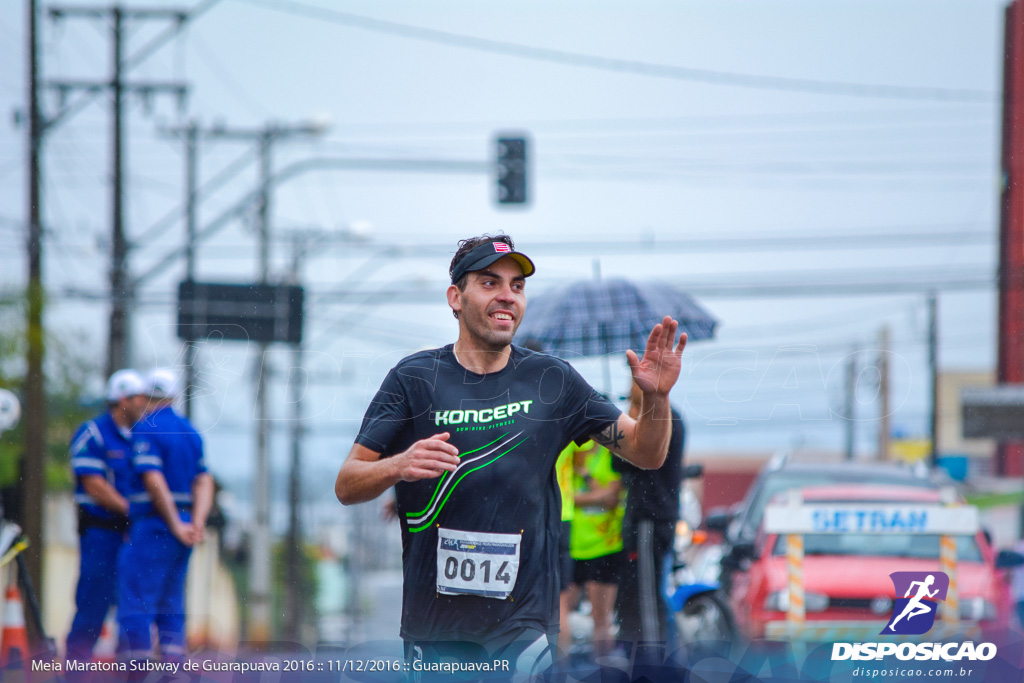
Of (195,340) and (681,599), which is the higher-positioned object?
(195,340)

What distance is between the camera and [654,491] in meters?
5.46

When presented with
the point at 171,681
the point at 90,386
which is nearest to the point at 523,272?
the point at 171,681

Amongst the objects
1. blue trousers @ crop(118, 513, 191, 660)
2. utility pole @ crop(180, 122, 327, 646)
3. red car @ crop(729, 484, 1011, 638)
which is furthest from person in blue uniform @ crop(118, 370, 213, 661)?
utility pole @ crop(180, 122, 327, 646)

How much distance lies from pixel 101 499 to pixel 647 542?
2.60 meters

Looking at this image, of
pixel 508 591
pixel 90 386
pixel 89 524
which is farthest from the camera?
pixel 90 386

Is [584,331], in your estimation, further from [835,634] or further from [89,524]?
[89,524]

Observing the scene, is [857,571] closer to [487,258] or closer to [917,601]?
[917,601]

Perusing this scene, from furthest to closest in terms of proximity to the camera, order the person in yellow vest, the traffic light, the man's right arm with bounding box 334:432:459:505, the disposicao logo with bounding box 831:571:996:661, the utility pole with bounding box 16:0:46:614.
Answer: the utility pole with bounding box 16:0:46:614 < the traffic light < the person in yellow vest < the disposicao logo with bounding box 831:571:996:661 < the man's right arm with bounding box 334:432:459:505

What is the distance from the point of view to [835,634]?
459 cm

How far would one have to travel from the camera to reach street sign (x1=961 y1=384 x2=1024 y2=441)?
10.4 meters

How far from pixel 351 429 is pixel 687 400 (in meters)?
1.37

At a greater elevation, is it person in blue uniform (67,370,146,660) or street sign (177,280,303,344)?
street sign (177,280,303,344)

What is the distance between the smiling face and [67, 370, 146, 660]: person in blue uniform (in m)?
2.61

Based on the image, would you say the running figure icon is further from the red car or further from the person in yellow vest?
the person in yellow vest
